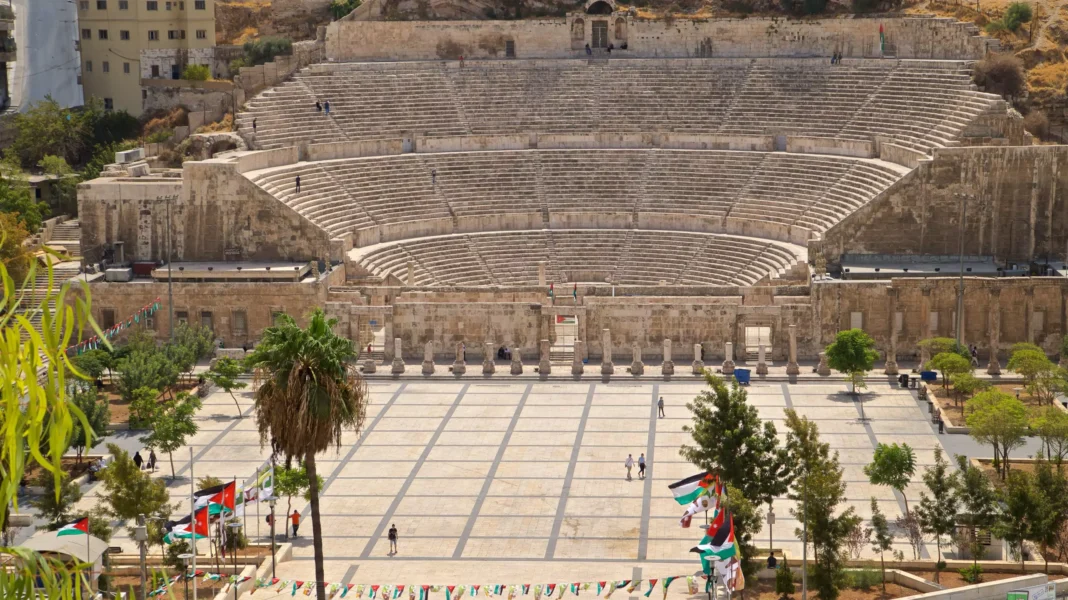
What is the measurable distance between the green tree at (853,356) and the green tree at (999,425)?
805 centimetres

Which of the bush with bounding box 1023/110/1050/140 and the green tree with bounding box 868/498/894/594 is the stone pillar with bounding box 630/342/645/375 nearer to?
the green tree with bounding box 868/498/894/594

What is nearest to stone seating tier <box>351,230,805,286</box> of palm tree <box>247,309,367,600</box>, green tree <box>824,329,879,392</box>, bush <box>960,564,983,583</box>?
green tree <box>824,329,879,392</box>

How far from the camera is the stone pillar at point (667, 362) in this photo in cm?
5669

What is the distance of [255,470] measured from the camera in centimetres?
4625

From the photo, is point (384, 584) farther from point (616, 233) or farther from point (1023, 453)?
point (616, 233)

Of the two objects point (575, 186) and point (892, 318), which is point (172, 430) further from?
point (575, 186)

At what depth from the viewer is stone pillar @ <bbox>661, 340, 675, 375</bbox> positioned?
5669 cm

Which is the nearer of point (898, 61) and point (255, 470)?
point (255, 470)

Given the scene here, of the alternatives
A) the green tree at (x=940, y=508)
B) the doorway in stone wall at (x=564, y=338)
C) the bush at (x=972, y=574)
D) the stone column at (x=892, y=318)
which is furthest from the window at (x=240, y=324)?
the bush at (x=972, y=574)

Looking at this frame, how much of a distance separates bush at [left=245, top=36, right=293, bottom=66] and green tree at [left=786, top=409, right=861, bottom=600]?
51.0 metres

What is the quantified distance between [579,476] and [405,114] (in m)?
32.1

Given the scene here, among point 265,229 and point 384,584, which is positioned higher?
point 265,229

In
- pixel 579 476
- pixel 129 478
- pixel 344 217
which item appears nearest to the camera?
pixel 129 478

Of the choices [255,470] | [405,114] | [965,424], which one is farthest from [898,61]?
[255,470]
